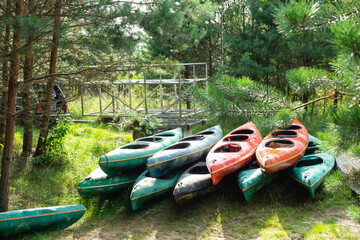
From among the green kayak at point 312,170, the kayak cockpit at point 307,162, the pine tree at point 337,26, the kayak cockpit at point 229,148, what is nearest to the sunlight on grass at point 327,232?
the green kayak at point 312,170

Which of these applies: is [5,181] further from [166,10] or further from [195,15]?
[195,15]

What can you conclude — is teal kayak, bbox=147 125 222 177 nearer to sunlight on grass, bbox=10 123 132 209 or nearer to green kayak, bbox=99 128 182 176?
green kayak, bbox=99 128 182 176

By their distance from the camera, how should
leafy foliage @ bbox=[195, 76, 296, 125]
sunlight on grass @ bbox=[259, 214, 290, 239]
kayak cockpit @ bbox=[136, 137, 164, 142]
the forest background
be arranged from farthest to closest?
1. kayak cockpit @ bbox=[136, 137, 164, 142]
2. sunlight on grass @ bbox=[259, 214, 290, 239]
3. leafy foliage @ bbox=[195, 76, 296, 125]
4. the forest background


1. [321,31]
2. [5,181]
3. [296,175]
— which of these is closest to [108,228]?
[5,181]

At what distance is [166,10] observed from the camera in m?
5.01

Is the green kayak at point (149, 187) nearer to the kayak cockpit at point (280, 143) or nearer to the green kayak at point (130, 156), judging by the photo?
the green kayak at point (130, 156)

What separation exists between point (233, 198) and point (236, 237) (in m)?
1.07

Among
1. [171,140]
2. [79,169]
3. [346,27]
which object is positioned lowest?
[79,169]

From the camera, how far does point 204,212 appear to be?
17.0ft

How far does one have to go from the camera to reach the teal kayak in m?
5.47

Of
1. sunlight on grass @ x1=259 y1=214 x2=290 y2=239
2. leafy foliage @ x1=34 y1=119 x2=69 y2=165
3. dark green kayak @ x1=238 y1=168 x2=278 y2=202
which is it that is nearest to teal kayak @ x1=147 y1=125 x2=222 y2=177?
dark green kayak @ x1=238 y1=168 x2=278 y2=202

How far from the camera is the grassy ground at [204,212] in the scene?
14.8ft

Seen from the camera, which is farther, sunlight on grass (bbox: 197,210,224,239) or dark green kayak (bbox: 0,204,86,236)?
sunlight on grass (bbox: 197,210,224,239)

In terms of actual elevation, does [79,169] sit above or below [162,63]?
below
